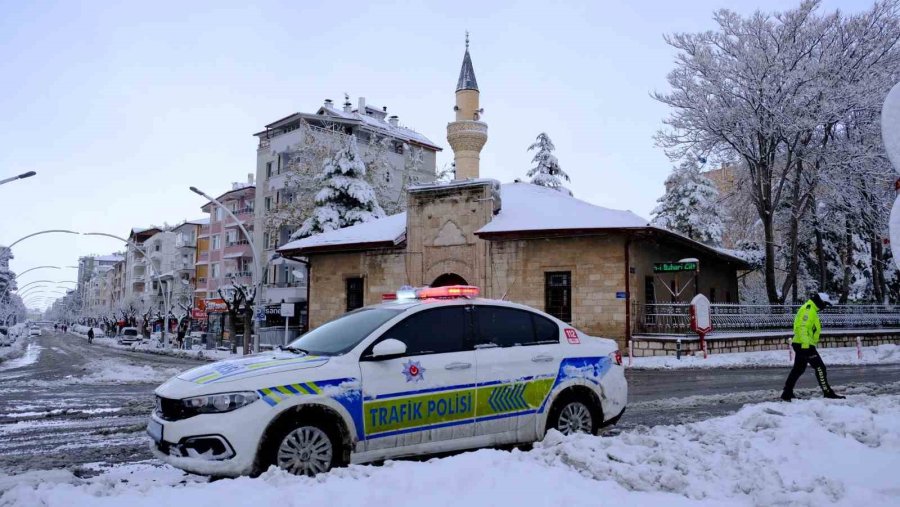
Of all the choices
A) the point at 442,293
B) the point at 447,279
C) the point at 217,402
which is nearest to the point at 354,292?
the point at 447,279

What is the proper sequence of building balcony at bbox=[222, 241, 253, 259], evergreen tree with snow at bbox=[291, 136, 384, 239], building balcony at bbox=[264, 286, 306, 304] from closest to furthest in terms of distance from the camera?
evergreen tree with snow at bbox=[291, 136, 384, 239] → building balcony at bbox=[264, 286, 306, 304] → building balcony at bbox=[222, 241, 253, 259]

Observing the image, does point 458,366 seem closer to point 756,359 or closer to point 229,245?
point 756,359

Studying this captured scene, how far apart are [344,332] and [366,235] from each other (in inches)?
866

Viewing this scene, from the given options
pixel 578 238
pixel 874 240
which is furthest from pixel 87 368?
pixel 874 240

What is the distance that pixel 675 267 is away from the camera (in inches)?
888

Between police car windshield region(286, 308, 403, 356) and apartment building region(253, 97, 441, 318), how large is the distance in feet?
123

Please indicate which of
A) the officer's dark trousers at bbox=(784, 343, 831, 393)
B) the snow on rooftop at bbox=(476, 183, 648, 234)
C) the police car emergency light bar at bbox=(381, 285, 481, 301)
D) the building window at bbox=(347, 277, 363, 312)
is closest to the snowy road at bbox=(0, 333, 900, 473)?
the officer's dark trousers at bbox=(784, 343, 831, 393)

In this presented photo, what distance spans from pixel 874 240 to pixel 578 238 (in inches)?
811

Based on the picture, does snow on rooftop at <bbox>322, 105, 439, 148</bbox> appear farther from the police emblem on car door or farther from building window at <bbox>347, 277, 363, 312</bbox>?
the police emblem on car door

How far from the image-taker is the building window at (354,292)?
1085 inches

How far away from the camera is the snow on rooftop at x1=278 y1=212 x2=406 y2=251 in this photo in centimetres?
2670

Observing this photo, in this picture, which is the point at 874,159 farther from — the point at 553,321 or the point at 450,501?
the point at 450,501

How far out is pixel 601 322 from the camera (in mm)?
22625

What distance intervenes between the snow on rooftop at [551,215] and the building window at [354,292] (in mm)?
6200
